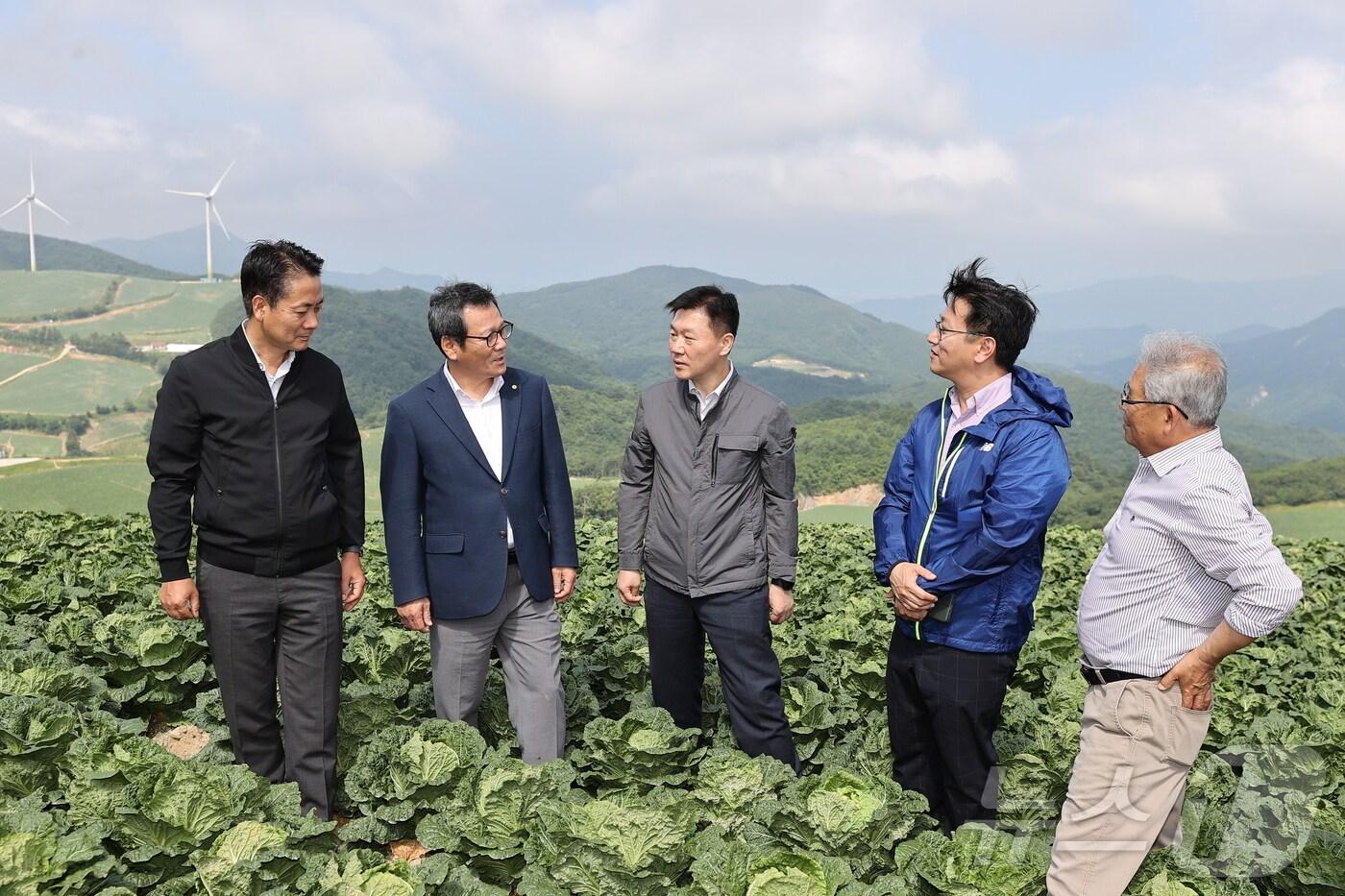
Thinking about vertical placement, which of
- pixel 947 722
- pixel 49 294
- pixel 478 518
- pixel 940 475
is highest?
pixel 49 294

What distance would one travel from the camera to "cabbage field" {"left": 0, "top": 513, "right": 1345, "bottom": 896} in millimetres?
3156

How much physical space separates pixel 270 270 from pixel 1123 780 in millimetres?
3489

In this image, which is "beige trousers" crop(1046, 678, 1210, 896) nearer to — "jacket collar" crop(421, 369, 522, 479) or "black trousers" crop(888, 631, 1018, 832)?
"black trousers" crop(888, 631, 1018, 832)

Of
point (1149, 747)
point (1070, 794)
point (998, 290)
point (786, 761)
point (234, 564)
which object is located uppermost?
point (998, 290)

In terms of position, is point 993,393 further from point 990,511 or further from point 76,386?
point 76,386

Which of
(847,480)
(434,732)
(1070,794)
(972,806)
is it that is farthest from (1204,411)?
(847,480)

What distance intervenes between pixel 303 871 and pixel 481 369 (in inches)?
79.6

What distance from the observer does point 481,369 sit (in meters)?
3.91

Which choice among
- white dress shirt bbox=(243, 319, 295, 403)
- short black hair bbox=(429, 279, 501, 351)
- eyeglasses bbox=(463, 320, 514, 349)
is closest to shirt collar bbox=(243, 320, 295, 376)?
white dress shirt bbox=(243, 319, 295, 403)

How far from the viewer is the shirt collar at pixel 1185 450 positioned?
277cm

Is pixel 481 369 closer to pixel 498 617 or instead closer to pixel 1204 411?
pixel 498 617

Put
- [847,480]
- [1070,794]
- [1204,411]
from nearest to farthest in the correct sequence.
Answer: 1. [1204,411]
2. [1070,794]
3. [847,480]

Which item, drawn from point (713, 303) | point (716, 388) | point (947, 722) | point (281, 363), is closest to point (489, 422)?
point (281, 363)

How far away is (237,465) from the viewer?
3.66 meters
